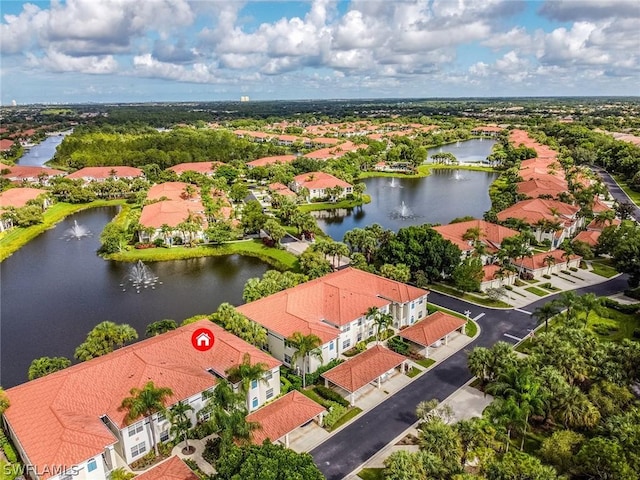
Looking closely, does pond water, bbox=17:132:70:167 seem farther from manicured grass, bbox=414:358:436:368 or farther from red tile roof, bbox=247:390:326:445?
manicured grass, bbox=414:358:436:368

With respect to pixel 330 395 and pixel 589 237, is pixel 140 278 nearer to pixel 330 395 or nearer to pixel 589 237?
pixel 330 395

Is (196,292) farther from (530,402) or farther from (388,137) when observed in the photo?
(388,137)

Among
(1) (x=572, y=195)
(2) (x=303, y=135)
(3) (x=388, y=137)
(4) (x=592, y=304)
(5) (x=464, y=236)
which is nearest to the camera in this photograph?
(4) (x=592, y=304)

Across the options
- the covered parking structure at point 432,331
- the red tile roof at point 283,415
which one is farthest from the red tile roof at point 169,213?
the red tile roof at point 283,415

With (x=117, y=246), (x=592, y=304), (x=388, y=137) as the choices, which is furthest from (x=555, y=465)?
(x=388, y=137)

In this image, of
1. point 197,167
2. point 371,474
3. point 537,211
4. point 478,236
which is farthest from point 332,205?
point 371,474
